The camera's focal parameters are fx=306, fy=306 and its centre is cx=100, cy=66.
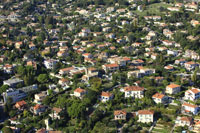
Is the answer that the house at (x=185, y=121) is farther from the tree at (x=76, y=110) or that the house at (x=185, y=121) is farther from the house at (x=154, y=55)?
the house at (x=154, y=55)

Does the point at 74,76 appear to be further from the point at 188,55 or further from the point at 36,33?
the point at 36,33

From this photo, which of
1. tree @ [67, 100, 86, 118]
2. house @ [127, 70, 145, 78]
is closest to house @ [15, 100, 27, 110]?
tree @ [67, 100, 86, 118]

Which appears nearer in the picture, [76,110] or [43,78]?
[76,110]

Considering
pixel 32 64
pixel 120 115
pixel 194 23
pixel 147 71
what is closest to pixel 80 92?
pixel 120 115

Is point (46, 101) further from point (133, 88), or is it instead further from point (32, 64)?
point (32, 64)

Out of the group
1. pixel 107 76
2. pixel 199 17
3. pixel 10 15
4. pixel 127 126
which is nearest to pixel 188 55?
pixel 107 76

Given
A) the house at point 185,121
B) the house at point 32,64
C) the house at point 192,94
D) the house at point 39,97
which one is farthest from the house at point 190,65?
the house at point 32,64
